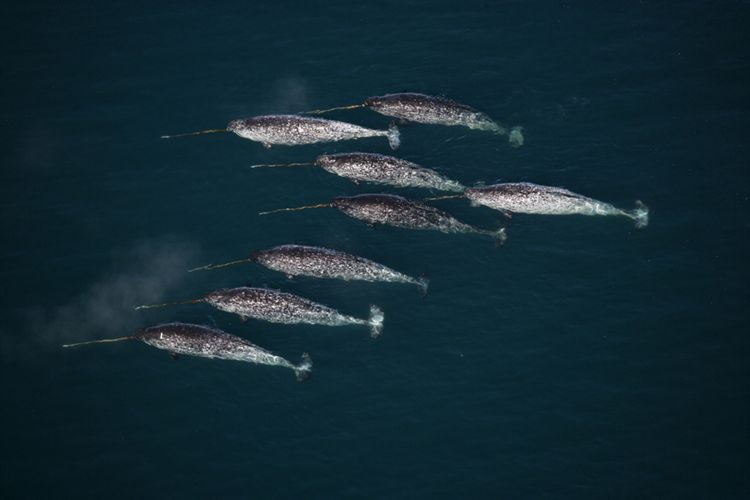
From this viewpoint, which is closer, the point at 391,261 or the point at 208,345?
the point at 208,345

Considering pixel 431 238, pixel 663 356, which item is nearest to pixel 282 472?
pixel 431 238

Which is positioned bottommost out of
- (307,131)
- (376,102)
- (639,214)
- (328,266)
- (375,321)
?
(375,321)

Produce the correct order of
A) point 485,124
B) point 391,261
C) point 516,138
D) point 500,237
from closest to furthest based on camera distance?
point 500,237, point 391,261, point 516,138, point 485,124

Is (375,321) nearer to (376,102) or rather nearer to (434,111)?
(434,111)

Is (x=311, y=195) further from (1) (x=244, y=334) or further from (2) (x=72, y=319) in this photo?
(2) (x=72, y=319)

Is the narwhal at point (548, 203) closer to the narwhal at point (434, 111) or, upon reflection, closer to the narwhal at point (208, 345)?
the narwhal at point (434, 111)

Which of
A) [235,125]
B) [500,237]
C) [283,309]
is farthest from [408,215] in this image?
[235,125]

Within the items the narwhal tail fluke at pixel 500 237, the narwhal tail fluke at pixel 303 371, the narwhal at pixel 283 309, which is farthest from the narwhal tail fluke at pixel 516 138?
the narwhal tail fluke at pixel 303 371

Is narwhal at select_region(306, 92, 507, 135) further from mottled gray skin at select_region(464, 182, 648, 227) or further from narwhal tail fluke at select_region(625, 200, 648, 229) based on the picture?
narwhal tail fluke at select_region(625, 200, 648, 229)

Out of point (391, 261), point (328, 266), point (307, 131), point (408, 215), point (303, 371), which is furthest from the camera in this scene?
point (307, 131)
